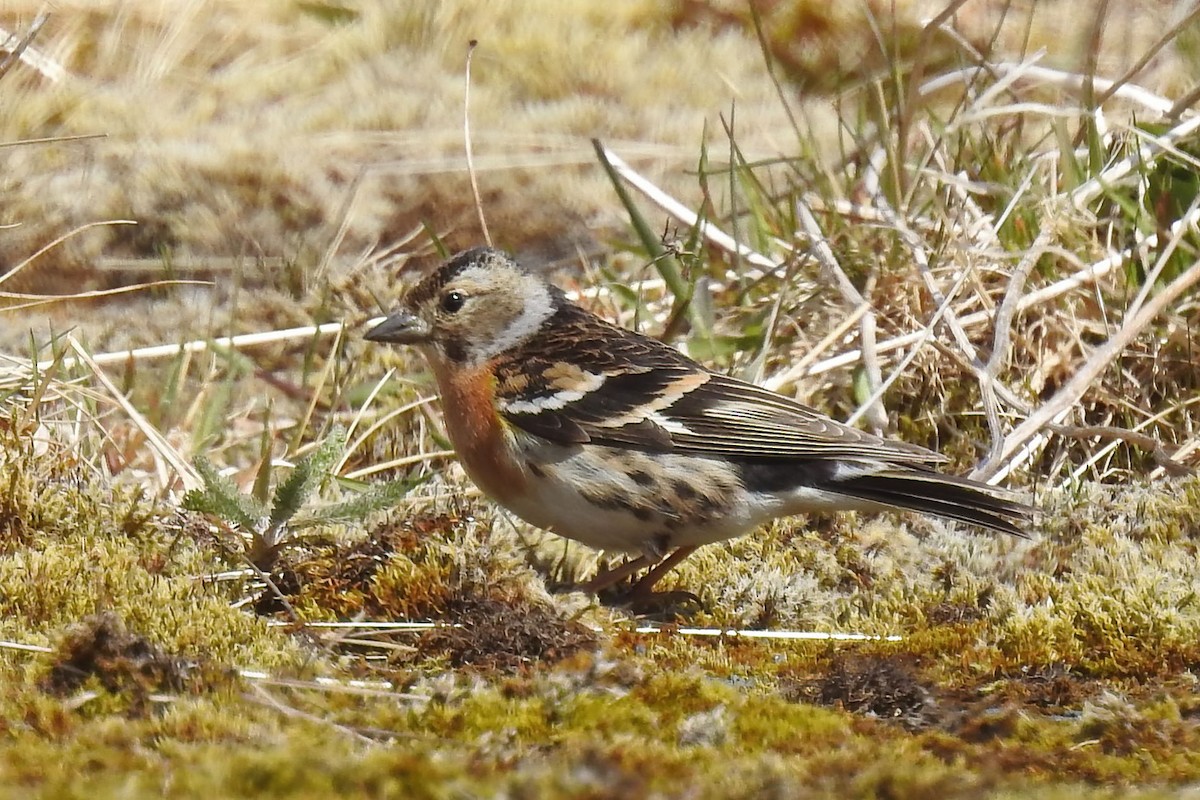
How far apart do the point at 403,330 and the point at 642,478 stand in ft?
3.55

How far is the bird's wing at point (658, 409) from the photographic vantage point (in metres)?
4.48

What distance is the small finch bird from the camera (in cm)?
436

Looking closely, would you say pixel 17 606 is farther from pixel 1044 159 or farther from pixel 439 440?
pixel 1044 159

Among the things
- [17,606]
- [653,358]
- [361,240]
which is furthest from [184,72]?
[17,606]

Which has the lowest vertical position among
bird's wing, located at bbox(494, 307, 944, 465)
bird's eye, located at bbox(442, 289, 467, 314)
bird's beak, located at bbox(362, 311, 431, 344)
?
bird's wing, located at bbox(494, 307, 944, 465)

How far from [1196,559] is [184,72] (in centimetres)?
631

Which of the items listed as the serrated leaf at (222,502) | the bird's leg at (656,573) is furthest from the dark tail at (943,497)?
the serrated leaf at (222,502)

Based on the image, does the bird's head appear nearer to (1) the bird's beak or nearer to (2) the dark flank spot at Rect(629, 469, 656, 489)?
(1) the bird's beak

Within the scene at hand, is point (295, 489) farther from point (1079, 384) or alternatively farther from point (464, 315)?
point (1079, 384)

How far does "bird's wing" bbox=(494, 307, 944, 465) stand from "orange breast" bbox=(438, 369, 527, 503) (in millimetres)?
58

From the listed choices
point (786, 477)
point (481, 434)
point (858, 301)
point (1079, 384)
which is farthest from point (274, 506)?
point (1079, 384)

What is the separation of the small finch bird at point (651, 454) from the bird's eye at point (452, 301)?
6.1 inches

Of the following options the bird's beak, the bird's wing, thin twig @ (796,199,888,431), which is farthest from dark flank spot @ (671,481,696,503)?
the bird's beak

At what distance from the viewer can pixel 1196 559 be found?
4145 millimetres
